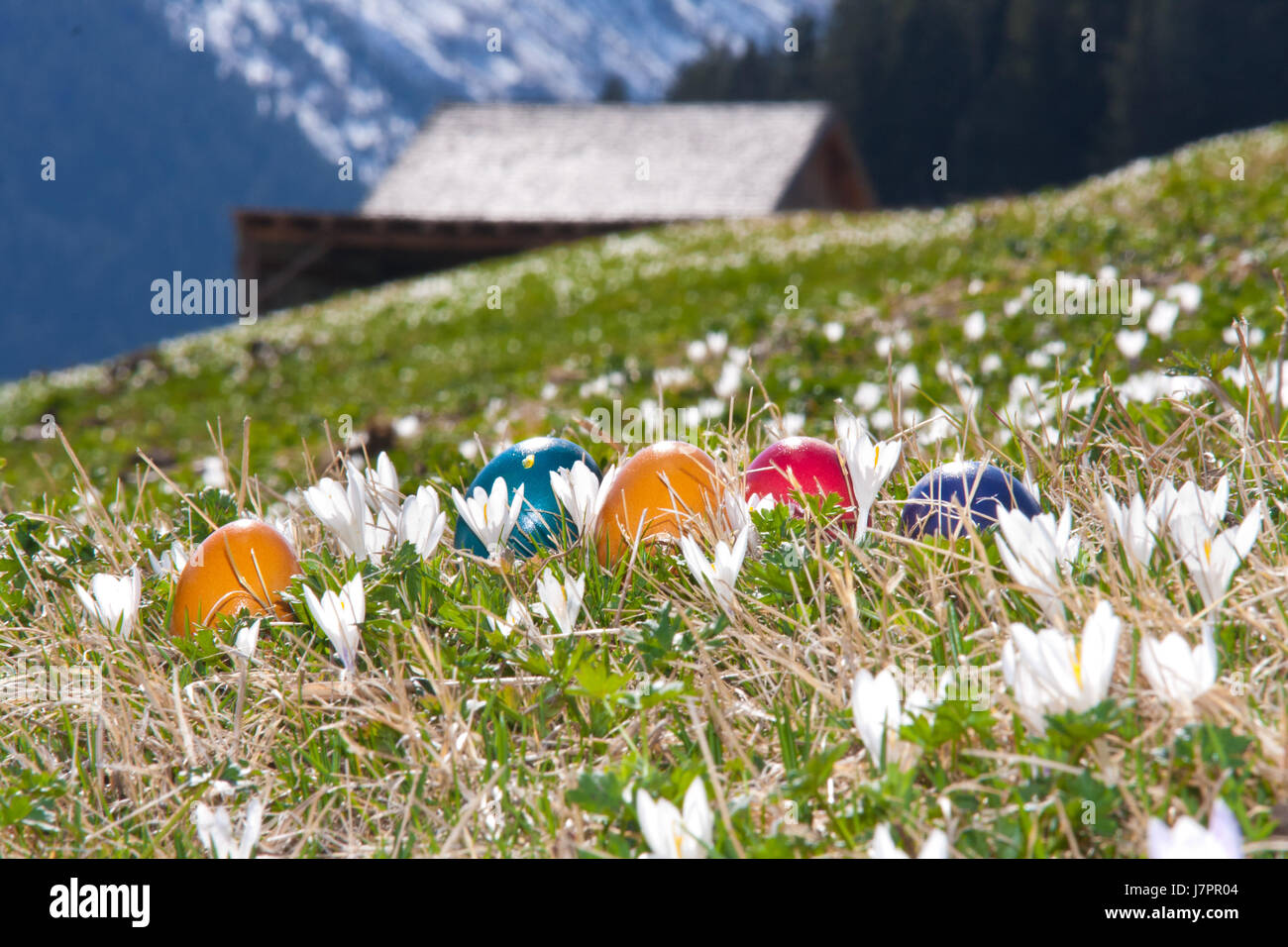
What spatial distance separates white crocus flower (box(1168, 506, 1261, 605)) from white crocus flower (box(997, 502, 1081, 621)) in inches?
8.3

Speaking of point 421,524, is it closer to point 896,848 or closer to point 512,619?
point 512,619

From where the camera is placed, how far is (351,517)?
2.45m

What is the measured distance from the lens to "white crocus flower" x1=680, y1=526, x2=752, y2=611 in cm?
209

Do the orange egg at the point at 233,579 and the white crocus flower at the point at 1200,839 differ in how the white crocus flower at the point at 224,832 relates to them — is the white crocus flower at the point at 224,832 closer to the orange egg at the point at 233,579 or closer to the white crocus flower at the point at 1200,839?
the orange egg at the point at 233,579

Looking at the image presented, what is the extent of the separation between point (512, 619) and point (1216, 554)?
130 centimetres

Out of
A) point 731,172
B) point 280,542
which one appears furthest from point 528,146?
point 280,542

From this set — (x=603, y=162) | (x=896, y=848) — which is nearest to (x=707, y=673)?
(x=896, y=848)

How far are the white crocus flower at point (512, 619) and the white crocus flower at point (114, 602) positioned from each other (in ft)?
2.59

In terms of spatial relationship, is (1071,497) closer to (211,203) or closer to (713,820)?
(713,820)

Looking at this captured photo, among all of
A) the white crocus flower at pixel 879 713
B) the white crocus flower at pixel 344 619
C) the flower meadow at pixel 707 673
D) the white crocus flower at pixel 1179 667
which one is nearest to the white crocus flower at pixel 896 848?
the flower meadow at pixel 707 673

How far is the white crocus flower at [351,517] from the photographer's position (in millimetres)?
2418

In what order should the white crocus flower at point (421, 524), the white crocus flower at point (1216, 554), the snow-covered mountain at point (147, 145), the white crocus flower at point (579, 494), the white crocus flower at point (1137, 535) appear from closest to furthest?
the white crocus flower at point (1216, 554)
the white crocus flower at point (1137, 535)
the white crocus flower at point (421, 524)
the white crocus flower at point (579, 494)
the snow-covered mountain at point (147, 145)

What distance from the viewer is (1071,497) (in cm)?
248
